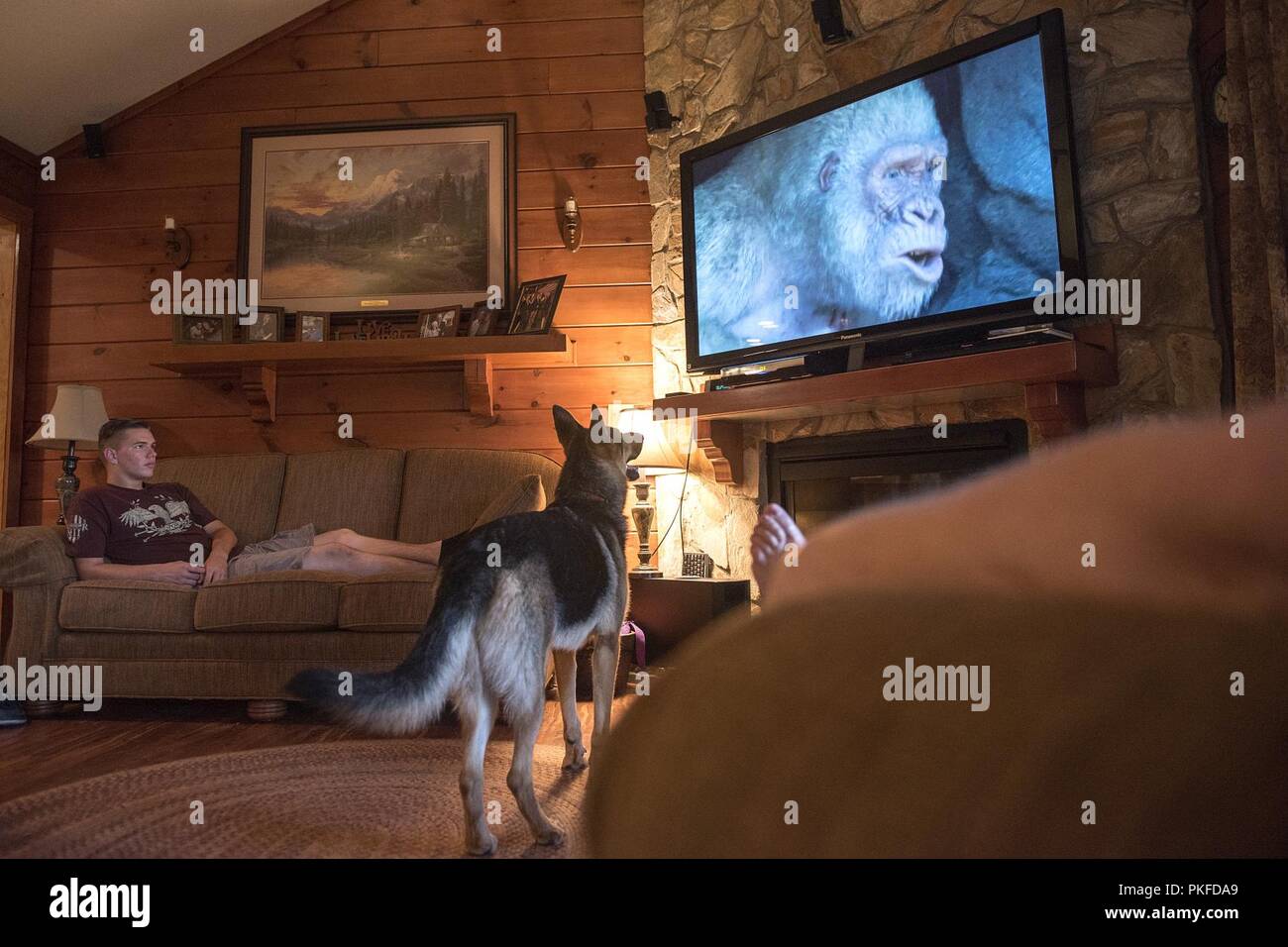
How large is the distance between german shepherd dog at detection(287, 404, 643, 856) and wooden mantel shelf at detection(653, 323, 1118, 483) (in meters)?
1.02

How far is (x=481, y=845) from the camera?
4.78ft

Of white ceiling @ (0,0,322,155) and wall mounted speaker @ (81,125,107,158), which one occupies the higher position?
white ceiling @ (0,0,322,155)

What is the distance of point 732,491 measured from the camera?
342 cm

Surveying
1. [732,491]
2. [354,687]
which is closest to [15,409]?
[732,491]

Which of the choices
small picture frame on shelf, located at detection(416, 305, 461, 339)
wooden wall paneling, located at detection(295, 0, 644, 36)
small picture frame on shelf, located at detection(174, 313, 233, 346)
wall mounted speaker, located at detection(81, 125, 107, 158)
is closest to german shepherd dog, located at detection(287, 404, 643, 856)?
small picture frame on shelf, located at detection(416, 305, 461, 339)

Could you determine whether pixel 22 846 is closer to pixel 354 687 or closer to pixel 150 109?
pixel 354 687

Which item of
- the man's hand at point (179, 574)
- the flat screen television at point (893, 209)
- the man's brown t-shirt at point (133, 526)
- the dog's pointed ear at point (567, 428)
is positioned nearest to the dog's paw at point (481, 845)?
the dog's pointed ear at point (567, 428)

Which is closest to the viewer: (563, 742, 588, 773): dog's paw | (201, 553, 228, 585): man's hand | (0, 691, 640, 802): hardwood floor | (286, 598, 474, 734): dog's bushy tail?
(286, 598, 474, 734): dog's bushy tail

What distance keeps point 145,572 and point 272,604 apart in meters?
0.59

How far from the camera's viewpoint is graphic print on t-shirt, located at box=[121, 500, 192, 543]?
10.1 feet

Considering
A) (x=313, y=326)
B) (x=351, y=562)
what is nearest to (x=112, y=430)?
(x=313, y=326)

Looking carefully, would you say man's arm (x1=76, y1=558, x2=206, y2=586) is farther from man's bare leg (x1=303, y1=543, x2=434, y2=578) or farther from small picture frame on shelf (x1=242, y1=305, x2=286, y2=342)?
small picture frame on shelf (x1=242, y1=305, x2=286, y2=342)

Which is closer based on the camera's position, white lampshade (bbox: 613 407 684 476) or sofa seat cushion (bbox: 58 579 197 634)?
sofa seat cushion (bbox: 58 579 197 634)
